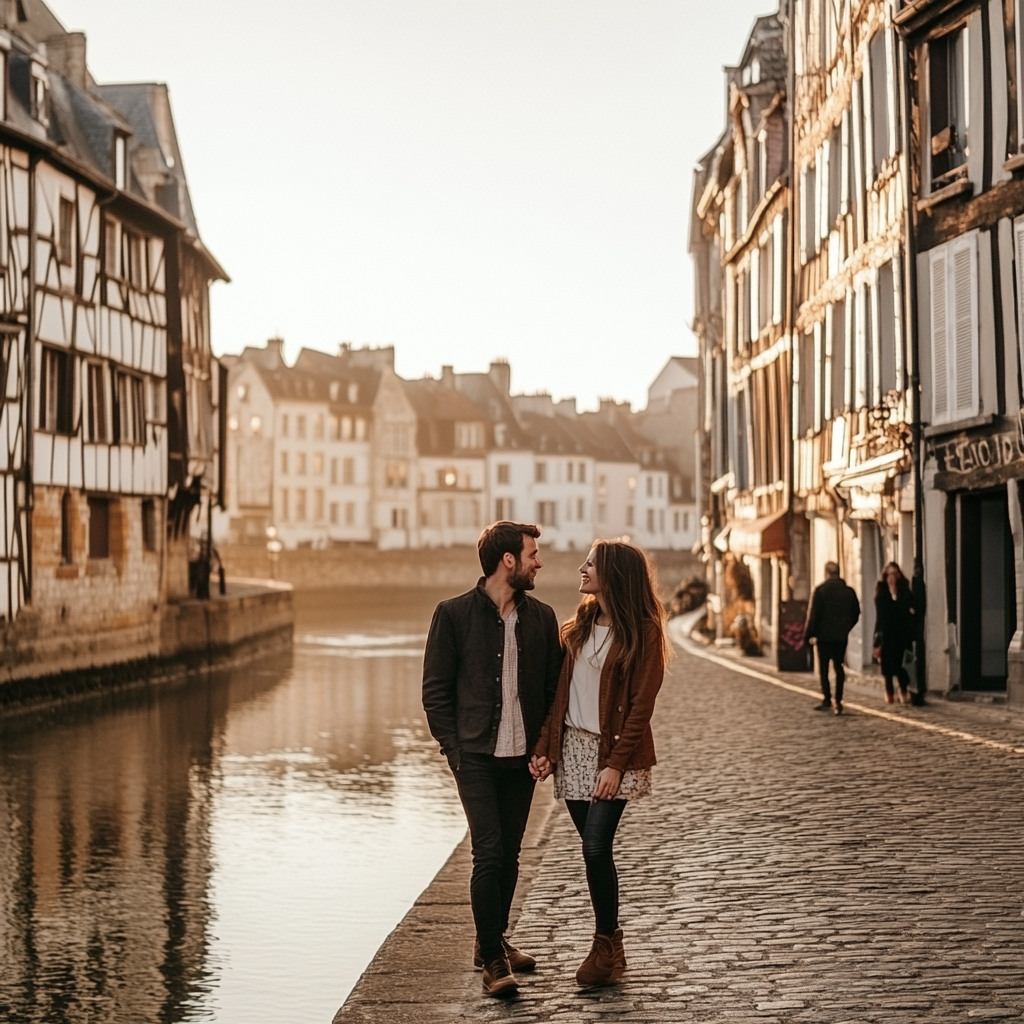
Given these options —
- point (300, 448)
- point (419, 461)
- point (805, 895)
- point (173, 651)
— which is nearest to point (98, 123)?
point (173, 651)

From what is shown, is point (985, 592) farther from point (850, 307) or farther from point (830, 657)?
point (850, 307)

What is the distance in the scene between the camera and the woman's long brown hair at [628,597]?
6.33m

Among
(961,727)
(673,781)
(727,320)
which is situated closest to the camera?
(673,781)

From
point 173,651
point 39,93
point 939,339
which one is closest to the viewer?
point 939,339

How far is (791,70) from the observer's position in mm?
28500

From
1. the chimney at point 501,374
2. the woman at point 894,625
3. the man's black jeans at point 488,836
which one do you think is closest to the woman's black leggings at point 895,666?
the woman at point 894,625

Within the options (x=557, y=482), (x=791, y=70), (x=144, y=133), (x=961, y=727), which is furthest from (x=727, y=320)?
(x=557, y=482)

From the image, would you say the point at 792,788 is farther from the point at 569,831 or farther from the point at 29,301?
the point at 29,301

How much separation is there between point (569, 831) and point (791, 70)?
20.0 meters

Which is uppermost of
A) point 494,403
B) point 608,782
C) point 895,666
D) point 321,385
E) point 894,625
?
point 321,385

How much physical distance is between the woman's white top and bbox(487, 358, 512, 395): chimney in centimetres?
9320

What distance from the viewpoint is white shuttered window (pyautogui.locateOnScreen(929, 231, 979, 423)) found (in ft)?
59.6

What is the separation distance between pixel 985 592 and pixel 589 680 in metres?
13.0

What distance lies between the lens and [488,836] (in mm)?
6492
